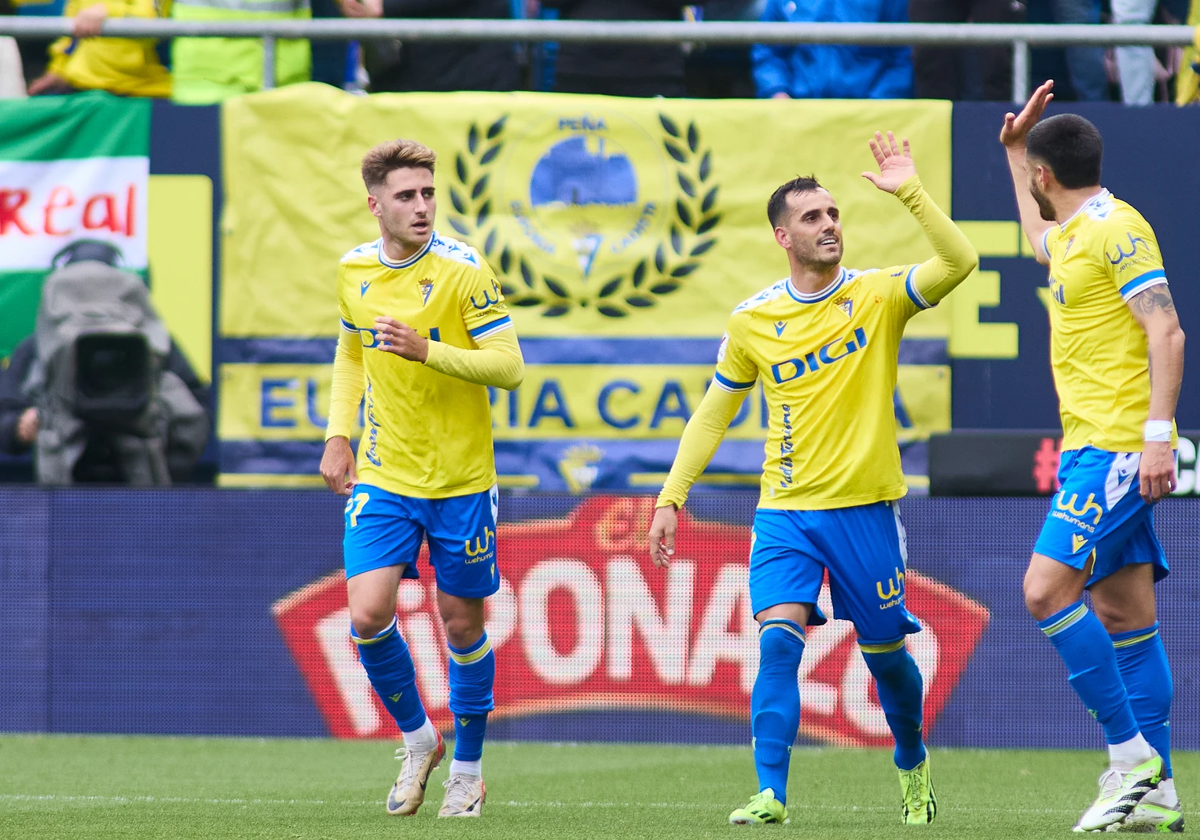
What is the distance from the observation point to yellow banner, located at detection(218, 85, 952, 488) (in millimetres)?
9102

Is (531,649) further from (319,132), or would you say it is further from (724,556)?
(319,132)

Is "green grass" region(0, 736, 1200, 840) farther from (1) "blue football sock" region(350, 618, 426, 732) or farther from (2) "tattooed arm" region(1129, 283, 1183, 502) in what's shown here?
(2) "tattooed arm" region(1129, 283, 1183, 502)

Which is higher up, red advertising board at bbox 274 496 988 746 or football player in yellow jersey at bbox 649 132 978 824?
football player in yellow jersey at bbox 649 132 978 824

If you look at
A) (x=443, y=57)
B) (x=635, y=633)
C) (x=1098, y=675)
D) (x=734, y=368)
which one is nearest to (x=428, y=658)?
(x=635, y=633)

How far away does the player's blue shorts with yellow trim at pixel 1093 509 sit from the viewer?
528 cm

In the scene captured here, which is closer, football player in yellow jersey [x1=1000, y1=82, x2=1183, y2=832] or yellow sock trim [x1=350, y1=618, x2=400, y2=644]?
football player in yellow jersey [x1=1000, y1=82, x2=1183, y2=832]

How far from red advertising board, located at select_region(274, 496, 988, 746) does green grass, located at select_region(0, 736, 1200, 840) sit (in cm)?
25

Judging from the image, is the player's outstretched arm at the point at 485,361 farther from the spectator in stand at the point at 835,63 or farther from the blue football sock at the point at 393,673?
the spectator in stand at the point at 835,63

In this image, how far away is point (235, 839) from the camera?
516 cm

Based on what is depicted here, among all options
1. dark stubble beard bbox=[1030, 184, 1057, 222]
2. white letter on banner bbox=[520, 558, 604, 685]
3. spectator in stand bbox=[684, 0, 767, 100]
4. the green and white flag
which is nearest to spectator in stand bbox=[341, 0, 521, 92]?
spectator in stand bbox=[684, 0, 767, 100]

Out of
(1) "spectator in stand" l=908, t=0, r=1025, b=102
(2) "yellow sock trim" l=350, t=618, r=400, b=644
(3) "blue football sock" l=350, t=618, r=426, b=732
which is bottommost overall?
(3) "blue football sock" l=350, t=618, r=426, b=732

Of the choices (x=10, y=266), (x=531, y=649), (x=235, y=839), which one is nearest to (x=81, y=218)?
(x=10, y=266)

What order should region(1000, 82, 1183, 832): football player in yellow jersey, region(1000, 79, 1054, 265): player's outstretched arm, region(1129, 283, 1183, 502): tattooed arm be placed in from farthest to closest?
region(1000, 79, 1054, 265): player's outstretched arm → region(1000, 82, 1183, 832): football player in yellow jersey → region(1129, 283, 1183, 502): tattooed arm

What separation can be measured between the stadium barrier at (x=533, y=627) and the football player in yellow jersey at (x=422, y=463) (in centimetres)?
252
